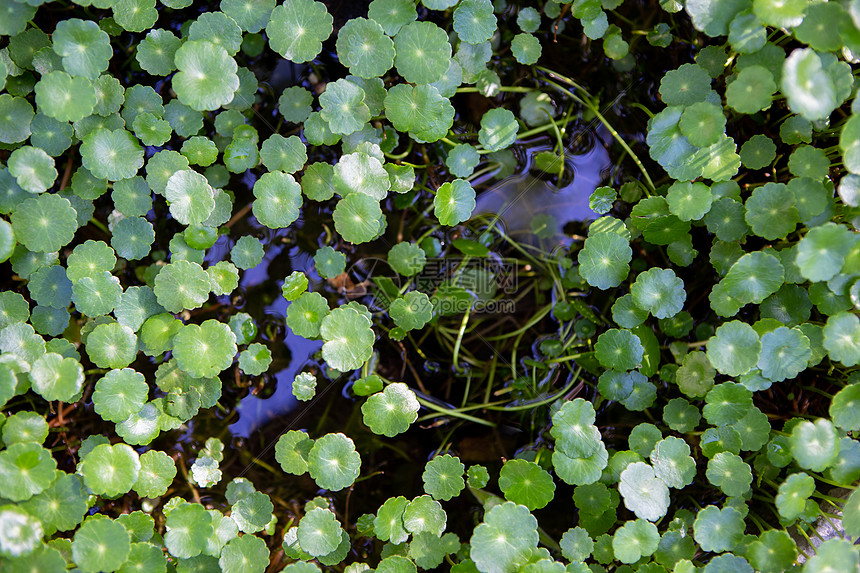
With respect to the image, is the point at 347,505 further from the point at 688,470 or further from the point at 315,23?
the point at 315,23

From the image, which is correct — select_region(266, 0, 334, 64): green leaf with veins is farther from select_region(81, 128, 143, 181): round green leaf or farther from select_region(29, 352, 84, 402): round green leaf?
select_region(29, 352, 84, 402): round green leaf

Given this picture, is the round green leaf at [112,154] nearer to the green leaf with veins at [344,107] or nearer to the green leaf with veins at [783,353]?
the green leaf with veins at [344,107]

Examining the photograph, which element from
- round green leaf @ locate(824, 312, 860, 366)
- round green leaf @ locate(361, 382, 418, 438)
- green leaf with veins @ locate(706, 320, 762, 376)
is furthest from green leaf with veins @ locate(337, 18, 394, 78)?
round green leaf @ locate(824, 312, 860, 366)

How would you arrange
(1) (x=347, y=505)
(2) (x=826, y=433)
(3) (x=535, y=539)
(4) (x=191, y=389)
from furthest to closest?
(1) (x=347, y=505) < (4) (x=191, y=389) < (3) (x=535, y=539) < (2) (x=826, y=433)

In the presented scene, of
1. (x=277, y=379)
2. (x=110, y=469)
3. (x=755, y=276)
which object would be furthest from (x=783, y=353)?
(x=110, y=469)

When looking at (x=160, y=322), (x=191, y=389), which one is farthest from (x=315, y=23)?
(x=191, y=389)

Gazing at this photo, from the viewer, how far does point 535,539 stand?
6.36 ft

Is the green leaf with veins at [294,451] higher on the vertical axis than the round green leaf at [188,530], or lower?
higher

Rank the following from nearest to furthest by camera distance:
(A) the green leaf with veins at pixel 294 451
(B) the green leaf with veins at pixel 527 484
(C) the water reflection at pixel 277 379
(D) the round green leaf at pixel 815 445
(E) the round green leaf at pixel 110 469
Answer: (D) the round green leaf at pixel 815 445 < (E) the round green leaf at pixel 110 469 < (B) the green leaf with veins at pixel 527 484 < (A) the green leaf with veins at pixel 294 451 < (C) the water reflection at pixel 277 379

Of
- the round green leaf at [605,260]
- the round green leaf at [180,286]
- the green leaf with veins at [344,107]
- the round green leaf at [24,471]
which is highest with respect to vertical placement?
the green leaf with veins at [344,107]

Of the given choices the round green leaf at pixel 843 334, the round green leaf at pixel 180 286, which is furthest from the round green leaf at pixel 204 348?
the round green leaf at pixel 843 334

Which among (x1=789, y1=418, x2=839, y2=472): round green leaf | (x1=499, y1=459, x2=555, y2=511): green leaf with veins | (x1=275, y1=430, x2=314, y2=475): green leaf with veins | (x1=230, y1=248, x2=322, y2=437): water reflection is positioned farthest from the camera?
(x1=230, y1=248, x2=322, y2=437): water reflection

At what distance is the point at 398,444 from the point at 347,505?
0.35m

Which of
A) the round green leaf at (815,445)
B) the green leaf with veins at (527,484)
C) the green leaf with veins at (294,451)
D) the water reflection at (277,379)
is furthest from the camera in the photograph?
the water reflection at (277,379)
